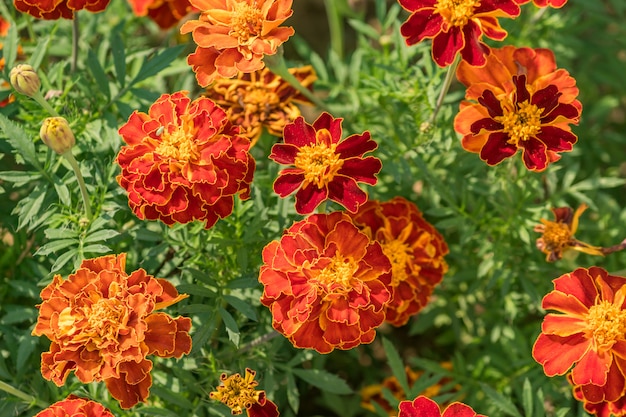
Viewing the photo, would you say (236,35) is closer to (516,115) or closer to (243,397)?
(516,115)

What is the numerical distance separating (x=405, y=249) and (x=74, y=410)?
0.88 meters

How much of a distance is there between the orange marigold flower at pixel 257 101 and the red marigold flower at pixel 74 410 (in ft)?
2.54

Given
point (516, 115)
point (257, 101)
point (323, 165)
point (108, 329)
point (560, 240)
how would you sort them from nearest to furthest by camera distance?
point (108, 329) → point (323, 165) → point (516, 115) → point (560, 240) → point (257, 101)

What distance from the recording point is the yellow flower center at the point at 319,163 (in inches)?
66.4

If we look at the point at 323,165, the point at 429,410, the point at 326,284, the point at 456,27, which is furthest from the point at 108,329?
the point at 456,27

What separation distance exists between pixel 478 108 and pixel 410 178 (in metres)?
0.34

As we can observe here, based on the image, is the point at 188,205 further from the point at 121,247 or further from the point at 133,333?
the point at 121,247

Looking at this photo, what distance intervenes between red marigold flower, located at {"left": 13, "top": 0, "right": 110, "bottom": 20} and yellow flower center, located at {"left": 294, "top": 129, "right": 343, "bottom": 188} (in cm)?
65

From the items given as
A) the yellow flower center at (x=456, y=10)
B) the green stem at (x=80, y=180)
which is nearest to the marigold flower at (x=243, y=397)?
the green stem at (x=80, y=180)

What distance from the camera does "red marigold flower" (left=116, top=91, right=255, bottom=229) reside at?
1684 mm

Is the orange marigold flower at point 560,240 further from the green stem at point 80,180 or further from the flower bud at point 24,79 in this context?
the flower bud at point 24,79

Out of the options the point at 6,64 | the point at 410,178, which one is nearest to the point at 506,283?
the point at 410,178

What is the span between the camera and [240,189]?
1.79 m

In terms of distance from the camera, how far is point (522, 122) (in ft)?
5.92
